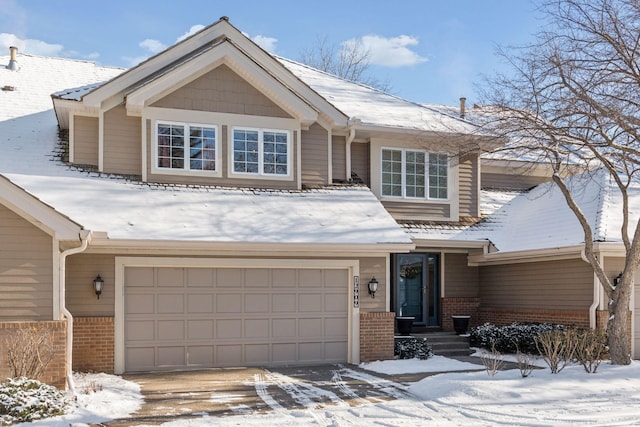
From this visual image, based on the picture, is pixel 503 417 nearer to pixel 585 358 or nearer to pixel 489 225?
pixel 585 358

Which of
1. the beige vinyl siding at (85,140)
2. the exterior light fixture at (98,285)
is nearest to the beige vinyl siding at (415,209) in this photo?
the beige vinyl siding at (85,140)

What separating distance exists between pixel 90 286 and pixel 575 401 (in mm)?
8962

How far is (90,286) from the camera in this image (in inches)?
477

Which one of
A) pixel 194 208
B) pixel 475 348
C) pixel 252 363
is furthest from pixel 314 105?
pixel 475 348

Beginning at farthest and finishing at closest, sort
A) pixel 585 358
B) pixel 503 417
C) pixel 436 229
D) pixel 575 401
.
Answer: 1. pixel 436 229
2. pixel 585 358
3. pixel 575 401
4. pixel 503 417

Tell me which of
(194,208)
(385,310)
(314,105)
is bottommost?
(385,310)

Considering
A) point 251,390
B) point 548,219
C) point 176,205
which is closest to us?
point 251,390

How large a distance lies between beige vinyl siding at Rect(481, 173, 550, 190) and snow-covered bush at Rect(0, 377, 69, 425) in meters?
14.2

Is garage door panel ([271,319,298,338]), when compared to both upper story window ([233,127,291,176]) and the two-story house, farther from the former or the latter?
upper story window ([233,127,291,176])

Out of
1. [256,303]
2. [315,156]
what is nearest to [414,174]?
[315,156]

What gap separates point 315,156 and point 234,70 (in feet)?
9.33

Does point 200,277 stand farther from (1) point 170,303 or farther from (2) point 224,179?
(2) point 224,179

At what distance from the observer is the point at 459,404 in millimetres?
9102

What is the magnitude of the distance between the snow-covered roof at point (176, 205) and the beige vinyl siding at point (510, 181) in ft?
17.9
